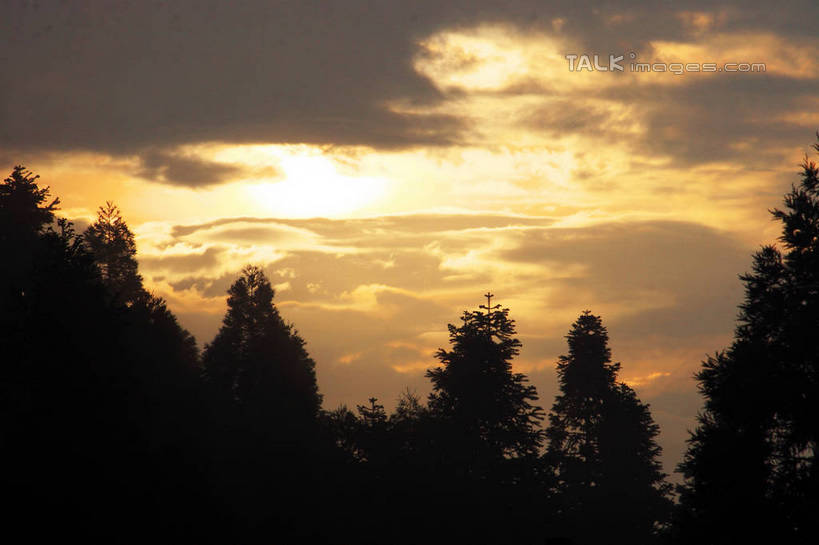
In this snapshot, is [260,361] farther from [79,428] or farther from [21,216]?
[79,428]

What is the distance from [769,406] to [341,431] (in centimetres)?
3537

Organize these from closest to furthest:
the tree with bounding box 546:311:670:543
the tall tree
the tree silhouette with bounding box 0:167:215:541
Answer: the tree silhouette with bounding box 0:167:215:541 → the tall tree → the tree with bounding box 546:311:670:543

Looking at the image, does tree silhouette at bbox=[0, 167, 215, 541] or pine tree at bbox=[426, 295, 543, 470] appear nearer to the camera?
tree silhouette at bbox=[0, 167, 215, 541]

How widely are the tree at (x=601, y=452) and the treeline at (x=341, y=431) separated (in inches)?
6.6

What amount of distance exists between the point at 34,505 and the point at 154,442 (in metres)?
8.19

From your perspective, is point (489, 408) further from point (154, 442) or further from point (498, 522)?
point (154, 442)

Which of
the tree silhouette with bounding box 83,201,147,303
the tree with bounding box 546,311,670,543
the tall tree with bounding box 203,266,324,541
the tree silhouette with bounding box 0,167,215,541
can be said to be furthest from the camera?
the tree silhouette with bounding box 83,201,147,303

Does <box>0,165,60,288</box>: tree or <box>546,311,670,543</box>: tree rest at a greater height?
<box>0,165,60,288</box>: tree

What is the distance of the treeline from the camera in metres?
35.2

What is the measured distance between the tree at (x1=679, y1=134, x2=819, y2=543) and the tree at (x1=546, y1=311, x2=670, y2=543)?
2590 centimetres

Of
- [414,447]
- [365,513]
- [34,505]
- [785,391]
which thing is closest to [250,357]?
[414,447]

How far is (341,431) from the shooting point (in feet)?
213

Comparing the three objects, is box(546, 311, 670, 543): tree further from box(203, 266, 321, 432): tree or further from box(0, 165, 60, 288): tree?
box(0, 165, 60, 288): tree

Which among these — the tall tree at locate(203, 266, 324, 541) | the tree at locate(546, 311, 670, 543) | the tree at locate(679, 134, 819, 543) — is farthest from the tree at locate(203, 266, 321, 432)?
the tree at locate(679, 134, 819, 543)
